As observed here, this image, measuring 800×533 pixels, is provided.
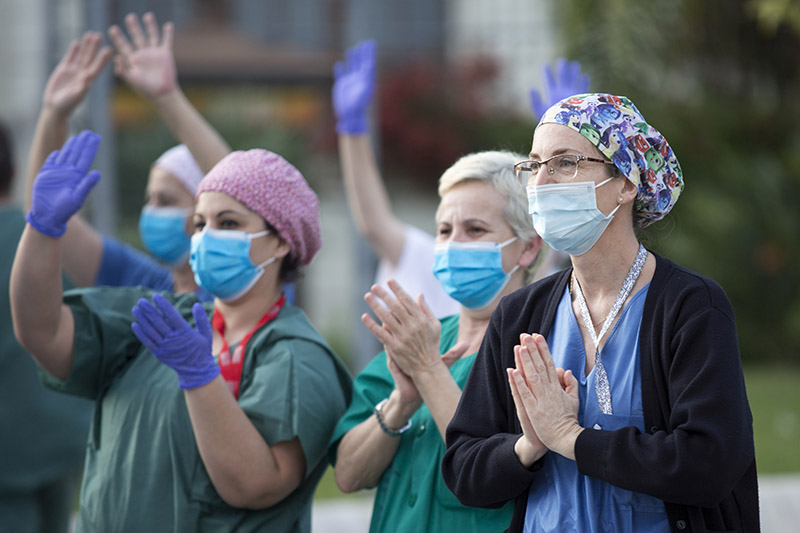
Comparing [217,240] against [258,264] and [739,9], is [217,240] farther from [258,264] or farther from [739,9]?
[739,9]

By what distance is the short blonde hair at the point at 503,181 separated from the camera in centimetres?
298

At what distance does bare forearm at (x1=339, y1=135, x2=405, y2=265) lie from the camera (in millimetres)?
4508

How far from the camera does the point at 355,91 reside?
4.68 m

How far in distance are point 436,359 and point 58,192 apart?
1272mm

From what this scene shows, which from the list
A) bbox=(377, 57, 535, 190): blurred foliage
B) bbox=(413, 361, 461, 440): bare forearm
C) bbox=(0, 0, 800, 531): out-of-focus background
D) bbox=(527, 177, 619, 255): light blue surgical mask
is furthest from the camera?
bbox=(377, 57, 535, 190): blurred foliage

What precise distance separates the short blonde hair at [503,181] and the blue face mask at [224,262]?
64 cm

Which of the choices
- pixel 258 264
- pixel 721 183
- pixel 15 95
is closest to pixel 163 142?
pixel 15 95

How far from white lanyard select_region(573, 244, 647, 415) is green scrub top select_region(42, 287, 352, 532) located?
949mm

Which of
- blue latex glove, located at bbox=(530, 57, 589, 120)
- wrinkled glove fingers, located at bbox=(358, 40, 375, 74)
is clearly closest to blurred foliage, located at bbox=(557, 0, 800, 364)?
wrinkled glove fingers, located at bbox=(358, 40, 375, 74)

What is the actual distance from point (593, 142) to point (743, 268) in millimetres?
8954

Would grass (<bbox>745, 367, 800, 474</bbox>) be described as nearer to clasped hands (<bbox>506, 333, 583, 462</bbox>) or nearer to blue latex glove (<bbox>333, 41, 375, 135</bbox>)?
blue latex glove (<bbox>333, 41, 375, 135</bbox>)

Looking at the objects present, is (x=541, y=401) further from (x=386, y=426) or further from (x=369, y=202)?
(x=369, y=202)

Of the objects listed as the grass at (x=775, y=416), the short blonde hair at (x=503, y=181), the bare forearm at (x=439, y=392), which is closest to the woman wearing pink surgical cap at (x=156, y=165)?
the short blonde hair at (x=503, y=181)

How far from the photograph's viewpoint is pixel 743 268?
10680mm
